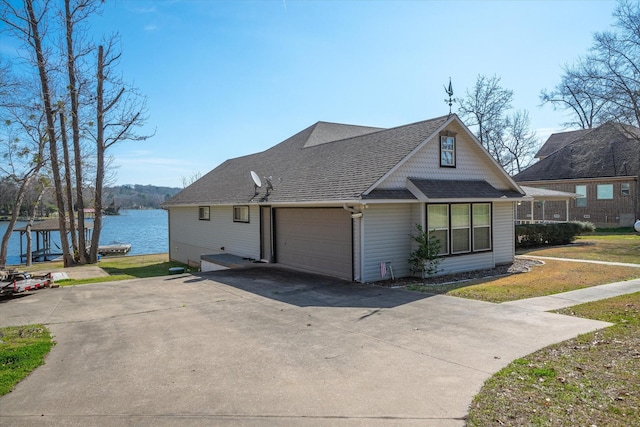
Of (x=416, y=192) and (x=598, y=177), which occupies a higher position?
(x=598, y=177)

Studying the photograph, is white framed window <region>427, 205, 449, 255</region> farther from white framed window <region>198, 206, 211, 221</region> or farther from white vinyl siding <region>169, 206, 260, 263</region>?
white framed window <region>198, 206, 211, 221</region>

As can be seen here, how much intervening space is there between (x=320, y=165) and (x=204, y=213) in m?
8.64

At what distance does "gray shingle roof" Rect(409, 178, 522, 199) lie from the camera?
13522 mm

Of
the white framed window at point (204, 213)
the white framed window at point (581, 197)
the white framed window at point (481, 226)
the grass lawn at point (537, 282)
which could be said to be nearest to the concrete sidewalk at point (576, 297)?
the grass lawn at point (537, 282)

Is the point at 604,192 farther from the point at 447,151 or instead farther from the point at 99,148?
the point at 99,148

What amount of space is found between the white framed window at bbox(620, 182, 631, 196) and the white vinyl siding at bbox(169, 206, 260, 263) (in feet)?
94.8

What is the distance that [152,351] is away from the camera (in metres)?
6.78

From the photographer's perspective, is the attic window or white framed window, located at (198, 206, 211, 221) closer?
the attic window

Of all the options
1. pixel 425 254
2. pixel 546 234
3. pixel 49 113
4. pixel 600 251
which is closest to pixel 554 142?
pixel 546 234

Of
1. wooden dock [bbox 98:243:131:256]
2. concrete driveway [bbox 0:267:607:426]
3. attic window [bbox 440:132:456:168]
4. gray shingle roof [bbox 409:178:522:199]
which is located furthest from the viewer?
wooden dock [bbox 98:243:131:256]

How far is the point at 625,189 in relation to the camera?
32281mm

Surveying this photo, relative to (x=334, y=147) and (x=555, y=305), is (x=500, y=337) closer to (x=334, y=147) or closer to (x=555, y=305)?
(x=555, y=305)

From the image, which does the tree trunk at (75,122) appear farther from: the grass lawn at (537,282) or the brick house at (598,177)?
the brick house at (598,177)

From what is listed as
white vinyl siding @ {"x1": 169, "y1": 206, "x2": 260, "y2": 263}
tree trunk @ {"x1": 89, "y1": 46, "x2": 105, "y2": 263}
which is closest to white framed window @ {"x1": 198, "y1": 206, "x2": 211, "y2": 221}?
white vinyl siding @ {"x1": 169, "y1": 206, "x2": 260, "y2": 263}
